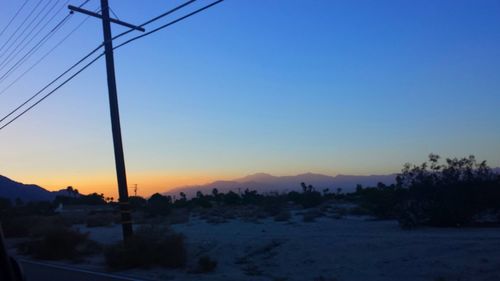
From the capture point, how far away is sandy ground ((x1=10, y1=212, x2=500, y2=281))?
1644 cm

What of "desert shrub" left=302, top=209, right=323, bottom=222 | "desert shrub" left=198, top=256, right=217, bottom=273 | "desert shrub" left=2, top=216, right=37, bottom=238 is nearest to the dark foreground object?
"desert shrub" left=198, top=256, right=217, bottom=273

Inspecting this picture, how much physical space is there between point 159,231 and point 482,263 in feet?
36.4

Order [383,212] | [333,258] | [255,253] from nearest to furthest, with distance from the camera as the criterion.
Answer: [333,258]
[255,253]
[383,212]

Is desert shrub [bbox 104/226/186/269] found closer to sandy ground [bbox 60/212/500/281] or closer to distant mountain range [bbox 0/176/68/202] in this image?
sandy ground [bbox 60/212/500/281]

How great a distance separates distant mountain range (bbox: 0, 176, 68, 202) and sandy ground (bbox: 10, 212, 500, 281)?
12459 centimetres

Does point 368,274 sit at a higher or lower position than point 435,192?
lower

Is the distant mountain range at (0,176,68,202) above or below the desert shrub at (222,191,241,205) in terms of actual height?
above

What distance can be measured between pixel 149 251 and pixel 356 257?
22.9 ft

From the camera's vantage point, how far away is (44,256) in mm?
27562

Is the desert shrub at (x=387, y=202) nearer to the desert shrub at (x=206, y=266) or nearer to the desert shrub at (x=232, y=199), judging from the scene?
the desert shrub at (x=206, y=266)

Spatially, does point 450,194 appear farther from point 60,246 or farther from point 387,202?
point 60,246

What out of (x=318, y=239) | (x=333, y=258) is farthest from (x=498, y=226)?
(x=333, y=258)

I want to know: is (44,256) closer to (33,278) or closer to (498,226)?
(33,278)

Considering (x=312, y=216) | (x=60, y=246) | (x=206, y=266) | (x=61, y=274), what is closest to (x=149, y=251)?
(x=206, y=266)
